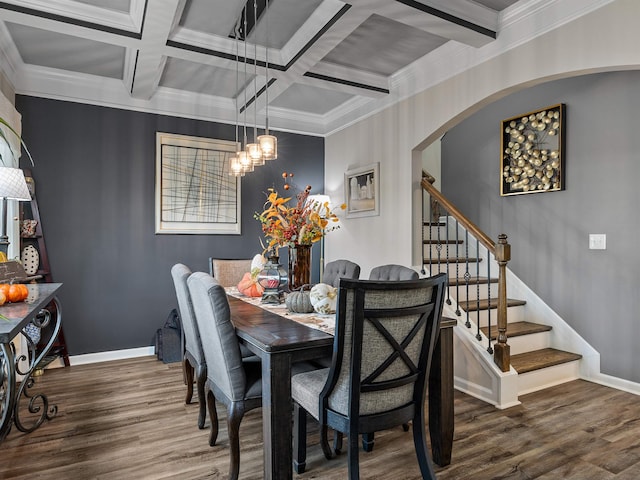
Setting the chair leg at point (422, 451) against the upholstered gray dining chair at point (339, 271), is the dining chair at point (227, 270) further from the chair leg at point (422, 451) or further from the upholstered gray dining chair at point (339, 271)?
the chair leg at point (422, 451)

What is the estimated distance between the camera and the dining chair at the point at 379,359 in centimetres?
145

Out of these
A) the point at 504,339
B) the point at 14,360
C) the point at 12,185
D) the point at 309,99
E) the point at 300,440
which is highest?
the point at 309,99

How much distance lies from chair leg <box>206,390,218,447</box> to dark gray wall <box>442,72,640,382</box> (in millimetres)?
3053

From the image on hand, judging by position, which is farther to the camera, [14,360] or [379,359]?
[14,360]

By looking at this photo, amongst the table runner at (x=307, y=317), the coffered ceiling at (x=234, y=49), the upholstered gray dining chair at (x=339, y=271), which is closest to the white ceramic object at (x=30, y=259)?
the coffered ceiling at (x=234, y=49)

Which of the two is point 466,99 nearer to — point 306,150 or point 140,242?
point 306,150

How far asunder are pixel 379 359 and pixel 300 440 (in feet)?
2.66

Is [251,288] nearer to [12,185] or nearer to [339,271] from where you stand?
[339,271]

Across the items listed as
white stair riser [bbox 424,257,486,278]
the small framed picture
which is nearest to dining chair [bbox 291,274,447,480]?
white stair riser [bbox 424,257,486,278]

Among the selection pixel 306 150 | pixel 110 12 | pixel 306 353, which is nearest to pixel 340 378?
pixel 306 353

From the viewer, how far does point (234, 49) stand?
3.13 m

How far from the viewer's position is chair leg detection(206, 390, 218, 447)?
2.13 meters

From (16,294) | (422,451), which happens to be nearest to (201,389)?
(16,294)

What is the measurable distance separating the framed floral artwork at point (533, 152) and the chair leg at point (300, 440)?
3061 mm
